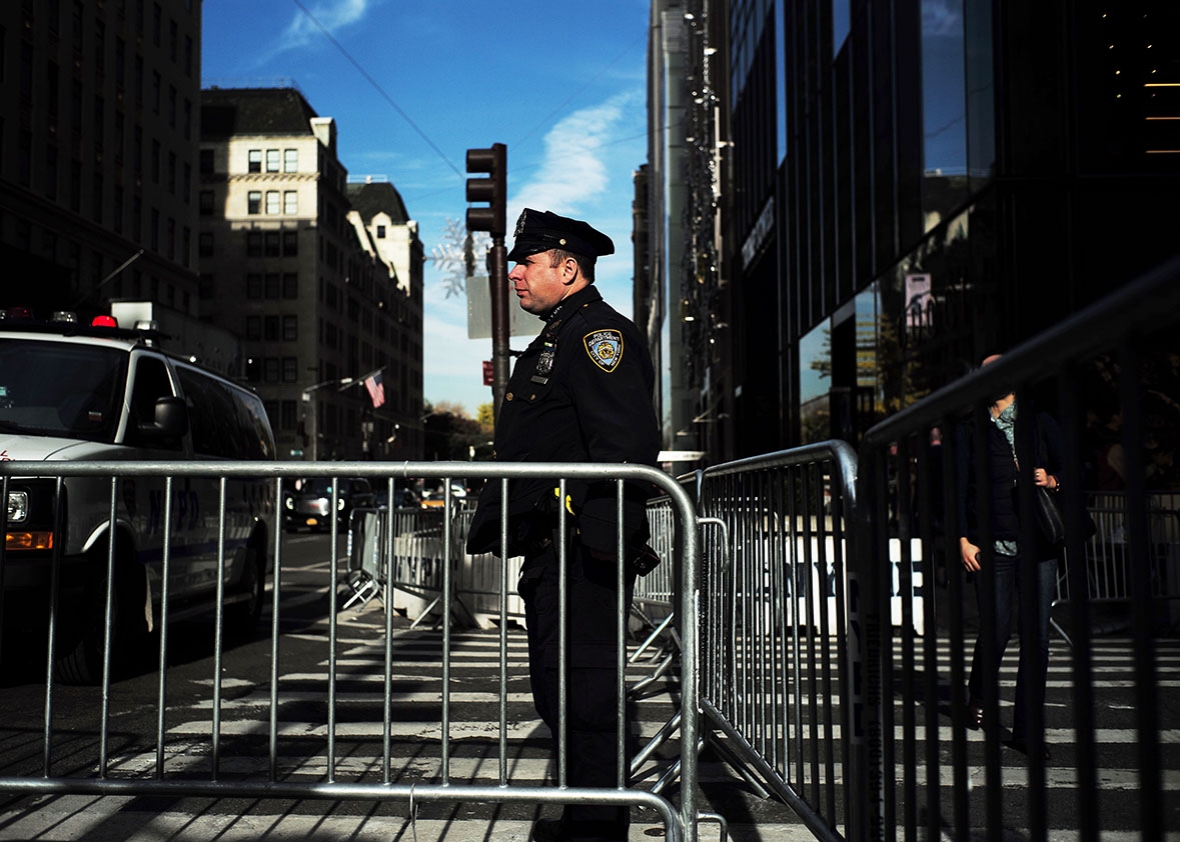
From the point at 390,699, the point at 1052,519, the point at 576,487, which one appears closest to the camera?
the point at 1052,519

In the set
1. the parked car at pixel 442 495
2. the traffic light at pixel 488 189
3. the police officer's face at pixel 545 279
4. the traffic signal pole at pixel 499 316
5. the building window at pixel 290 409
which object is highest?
the building window at pixel 290 409

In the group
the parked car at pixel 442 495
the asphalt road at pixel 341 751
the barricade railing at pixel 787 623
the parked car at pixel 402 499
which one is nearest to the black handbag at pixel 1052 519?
the asphalt road at pixel 341 751

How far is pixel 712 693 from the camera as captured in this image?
17.8 ft

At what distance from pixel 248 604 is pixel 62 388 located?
3.41 metres

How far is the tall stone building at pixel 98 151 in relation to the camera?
38906 mm

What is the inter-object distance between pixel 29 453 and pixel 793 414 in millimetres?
18801

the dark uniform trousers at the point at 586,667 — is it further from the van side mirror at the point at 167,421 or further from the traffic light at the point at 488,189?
the traffic light at the point at 488,189

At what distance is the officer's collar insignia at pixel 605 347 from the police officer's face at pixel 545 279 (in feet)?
1.13

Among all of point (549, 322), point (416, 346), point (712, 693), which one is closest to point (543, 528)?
point (549, 322)

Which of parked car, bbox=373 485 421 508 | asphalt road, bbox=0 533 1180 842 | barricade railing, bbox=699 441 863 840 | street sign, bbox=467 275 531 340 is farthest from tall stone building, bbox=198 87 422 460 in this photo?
barricade railing, bbox=699 441 863 840

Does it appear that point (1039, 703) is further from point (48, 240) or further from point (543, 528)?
point (48, 240)

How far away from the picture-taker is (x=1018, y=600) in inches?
86.4

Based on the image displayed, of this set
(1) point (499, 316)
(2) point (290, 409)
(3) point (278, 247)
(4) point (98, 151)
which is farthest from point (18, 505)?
(3) point (278, 247)

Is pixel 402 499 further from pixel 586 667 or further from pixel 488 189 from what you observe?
pixel 586 667
